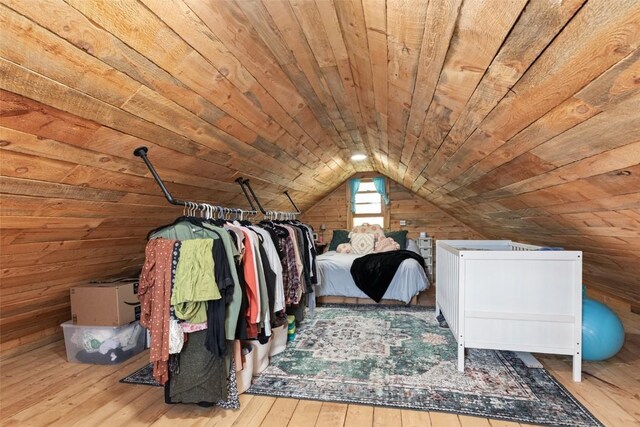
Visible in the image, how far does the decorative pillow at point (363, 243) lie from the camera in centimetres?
508

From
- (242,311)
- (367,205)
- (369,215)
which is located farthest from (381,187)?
(242,311)

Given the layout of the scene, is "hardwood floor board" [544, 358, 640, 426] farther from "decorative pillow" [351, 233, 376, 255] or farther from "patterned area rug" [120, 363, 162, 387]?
"decorative pillow" [351, 233, 376, 255]

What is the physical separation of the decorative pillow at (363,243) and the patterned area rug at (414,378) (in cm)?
190

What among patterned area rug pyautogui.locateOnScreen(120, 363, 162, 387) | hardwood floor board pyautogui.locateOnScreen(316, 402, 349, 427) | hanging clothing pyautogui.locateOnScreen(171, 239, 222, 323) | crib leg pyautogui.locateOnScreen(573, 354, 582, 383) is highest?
hanging clothing pyautogui.locateOnScreen(171, 239, 222, 323)

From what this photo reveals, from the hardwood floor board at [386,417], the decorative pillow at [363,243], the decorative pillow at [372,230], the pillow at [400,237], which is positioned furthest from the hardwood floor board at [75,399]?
the pillow at [400,237]

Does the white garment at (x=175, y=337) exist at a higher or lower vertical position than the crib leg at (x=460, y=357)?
higher

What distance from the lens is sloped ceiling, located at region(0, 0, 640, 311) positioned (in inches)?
37.7

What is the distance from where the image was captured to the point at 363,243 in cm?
514

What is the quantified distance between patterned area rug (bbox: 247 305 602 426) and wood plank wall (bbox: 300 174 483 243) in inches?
117

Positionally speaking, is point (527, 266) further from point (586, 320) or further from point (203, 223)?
point (203, 223)

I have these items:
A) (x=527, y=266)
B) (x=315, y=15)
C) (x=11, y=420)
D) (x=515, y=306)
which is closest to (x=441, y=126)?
(x=315, y=15)

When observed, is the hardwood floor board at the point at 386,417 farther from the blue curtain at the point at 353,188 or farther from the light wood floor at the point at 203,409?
the blue curtain at the point at 353,188

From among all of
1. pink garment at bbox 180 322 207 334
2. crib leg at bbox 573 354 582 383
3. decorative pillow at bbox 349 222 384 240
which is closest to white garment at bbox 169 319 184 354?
pink garment at bbox 180 322 207 334

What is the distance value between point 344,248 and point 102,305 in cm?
334
